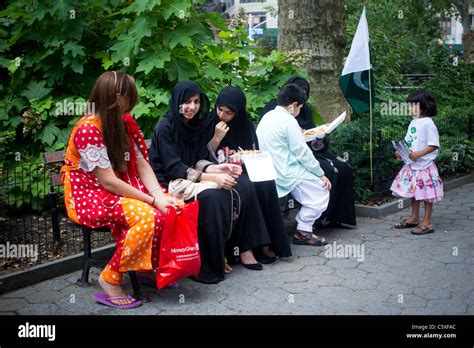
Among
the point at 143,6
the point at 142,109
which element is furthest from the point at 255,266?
the point at 143,6

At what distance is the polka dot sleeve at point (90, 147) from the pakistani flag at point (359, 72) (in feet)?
13.3

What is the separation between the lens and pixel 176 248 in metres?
4.49

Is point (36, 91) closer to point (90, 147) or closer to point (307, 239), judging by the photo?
point (90, 147)

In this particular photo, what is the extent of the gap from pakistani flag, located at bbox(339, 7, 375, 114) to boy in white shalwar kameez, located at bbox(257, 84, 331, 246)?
152cm

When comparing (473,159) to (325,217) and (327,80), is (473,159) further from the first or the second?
(325,217)

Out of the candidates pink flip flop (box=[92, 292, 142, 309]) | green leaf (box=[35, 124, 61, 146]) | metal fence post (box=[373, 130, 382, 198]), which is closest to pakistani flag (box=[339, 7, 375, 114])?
metal fence post (box=[373, 130, 382, 198])

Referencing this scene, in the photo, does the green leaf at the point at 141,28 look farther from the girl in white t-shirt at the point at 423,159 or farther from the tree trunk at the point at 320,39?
the tree trunk at the point at 320,39

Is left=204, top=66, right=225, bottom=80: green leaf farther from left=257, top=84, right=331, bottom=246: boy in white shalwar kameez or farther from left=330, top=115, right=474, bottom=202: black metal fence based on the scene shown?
left=330, top=115, right=474, bottom=202: black metal fence

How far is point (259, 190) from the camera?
18.8ft

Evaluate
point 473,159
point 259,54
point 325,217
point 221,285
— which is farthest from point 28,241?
point 473,159

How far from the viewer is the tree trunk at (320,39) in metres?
9.34

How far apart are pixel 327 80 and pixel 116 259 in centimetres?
599

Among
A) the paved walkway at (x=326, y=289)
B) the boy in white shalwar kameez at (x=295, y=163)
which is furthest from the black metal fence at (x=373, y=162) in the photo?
the boy in white shalwar kameez at (x=295, y=163)

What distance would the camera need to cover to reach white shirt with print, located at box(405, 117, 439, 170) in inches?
256
